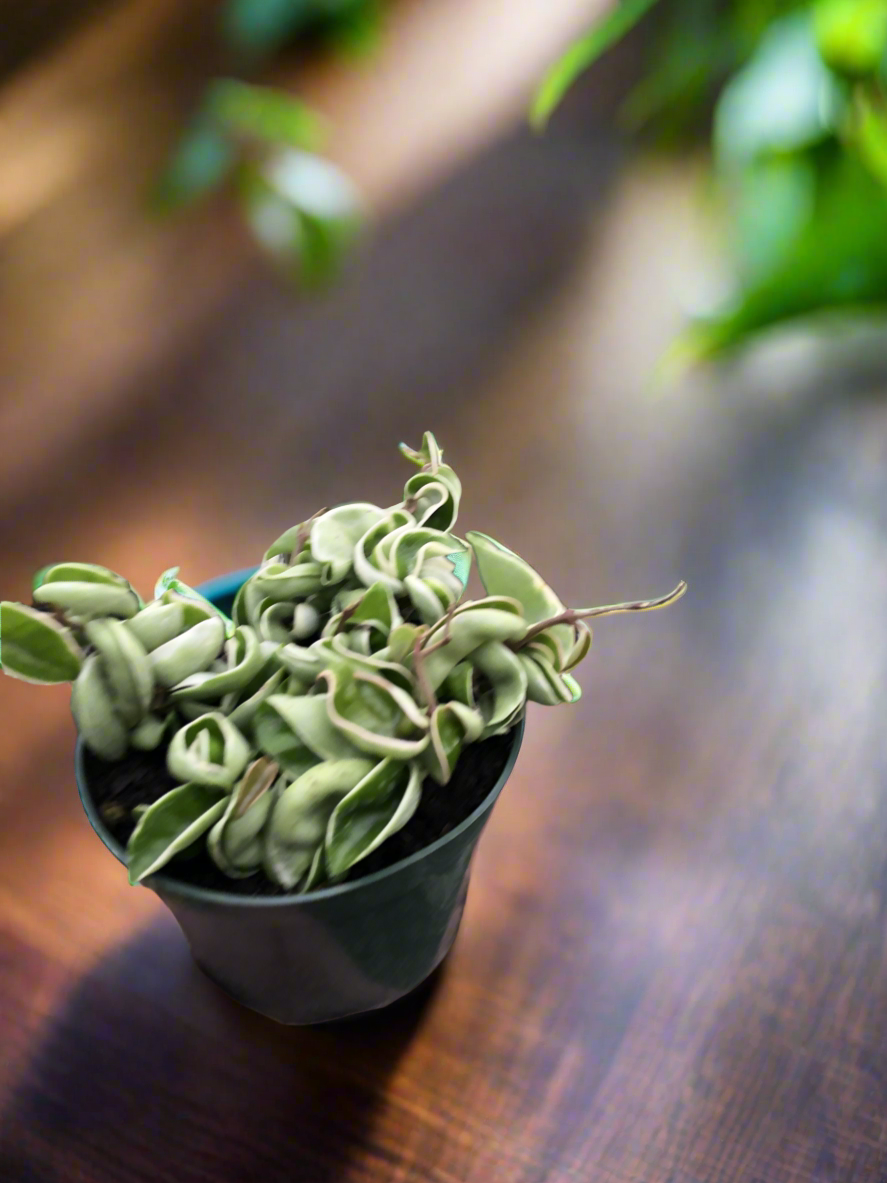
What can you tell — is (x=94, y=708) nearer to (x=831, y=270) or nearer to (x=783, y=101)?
(x=831, y=270)

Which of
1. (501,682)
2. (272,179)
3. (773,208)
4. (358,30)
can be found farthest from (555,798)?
(358,30)

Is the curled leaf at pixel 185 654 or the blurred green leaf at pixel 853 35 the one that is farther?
the blurred green leaf at pixel 853 35

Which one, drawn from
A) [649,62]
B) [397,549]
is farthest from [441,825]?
[649,62]

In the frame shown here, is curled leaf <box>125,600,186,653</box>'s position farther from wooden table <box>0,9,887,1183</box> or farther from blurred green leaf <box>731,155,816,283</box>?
blurred green leaf <box>731,155,816,283</box>

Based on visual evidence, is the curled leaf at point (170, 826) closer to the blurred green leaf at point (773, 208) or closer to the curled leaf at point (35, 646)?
the curled leaf at point (35, 646)

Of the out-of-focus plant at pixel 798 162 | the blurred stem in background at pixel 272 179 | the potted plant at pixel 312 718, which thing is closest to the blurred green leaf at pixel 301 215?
the blurred stem in background at pixel 272 179

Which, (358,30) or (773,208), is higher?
(358,30)
